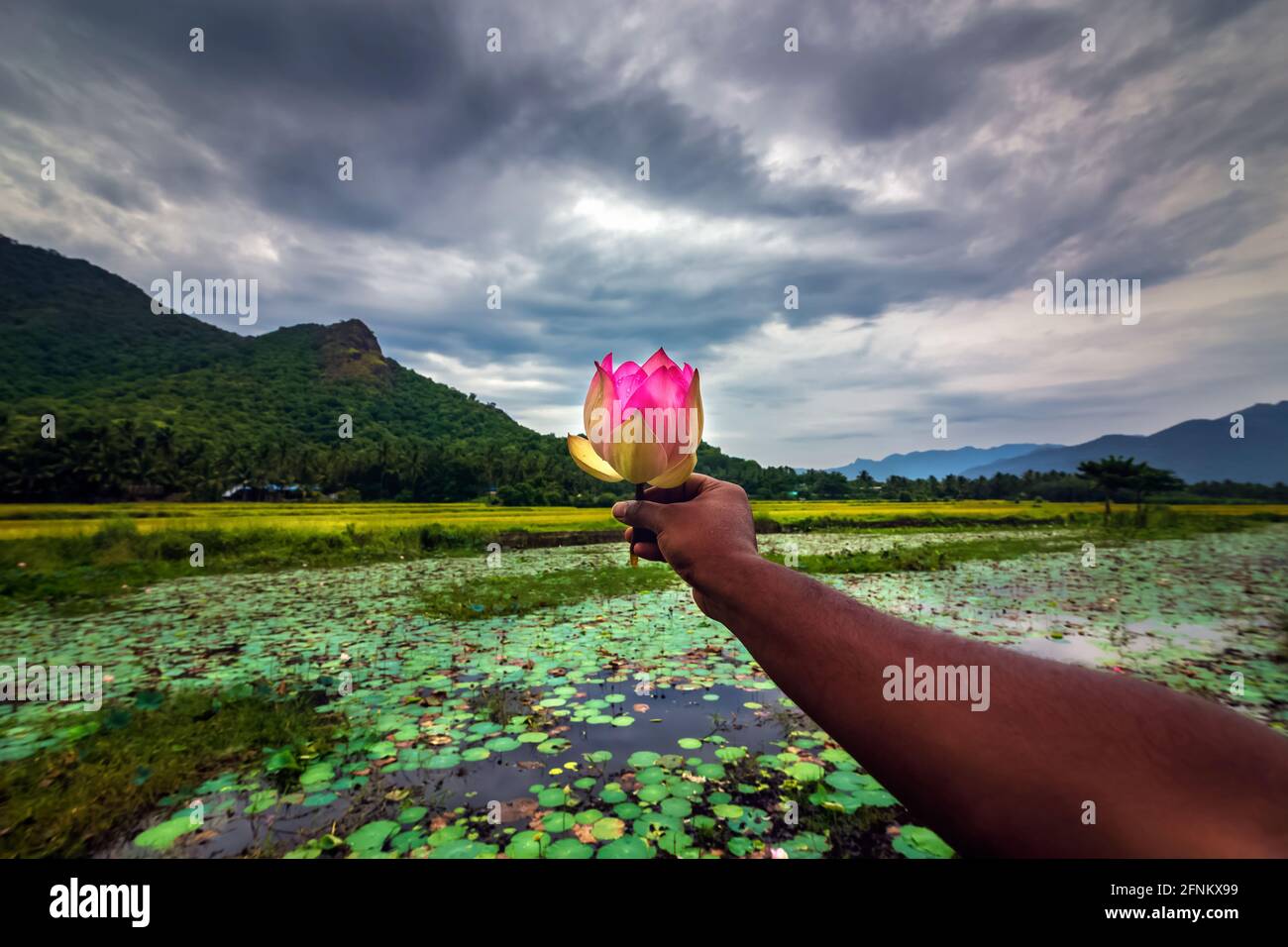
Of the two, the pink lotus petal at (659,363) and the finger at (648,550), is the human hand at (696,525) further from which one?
the pink lotus petal at (659,363)

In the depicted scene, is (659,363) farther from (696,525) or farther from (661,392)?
(696,525)

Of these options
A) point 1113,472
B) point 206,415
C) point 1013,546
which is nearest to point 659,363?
point 1013,546

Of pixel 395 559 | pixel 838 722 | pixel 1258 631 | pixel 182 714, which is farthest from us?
pixel 395 559

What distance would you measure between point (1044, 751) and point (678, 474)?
0.94 metres

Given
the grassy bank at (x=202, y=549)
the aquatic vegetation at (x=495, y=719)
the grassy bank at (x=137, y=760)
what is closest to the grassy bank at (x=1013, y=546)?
the grassy bank at (x=202, y=549)

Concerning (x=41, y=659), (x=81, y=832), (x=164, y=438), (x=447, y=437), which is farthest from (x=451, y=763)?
(x=447, y=437)

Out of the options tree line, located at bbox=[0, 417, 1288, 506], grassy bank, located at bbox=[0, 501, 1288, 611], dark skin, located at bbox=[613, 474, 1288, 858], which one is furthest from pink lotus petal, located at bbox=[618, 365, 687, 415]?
tree line, located at bbox=[0, 417, 1288, 506]

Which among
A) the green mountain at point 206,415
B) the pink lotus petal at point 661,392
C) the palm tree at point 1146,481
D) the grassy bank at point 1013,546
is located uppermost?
the green mountain at point 206,415

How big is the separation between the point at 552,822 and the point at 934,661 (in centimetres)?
290

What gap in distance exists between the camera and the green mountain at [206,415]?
31562 millimetres

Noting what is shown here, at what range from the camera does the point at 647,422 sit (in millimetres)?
1351

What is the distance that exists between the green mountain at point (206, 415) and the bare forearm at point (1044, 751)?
36.4 m

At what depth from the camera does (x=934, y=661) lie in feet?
2.26
